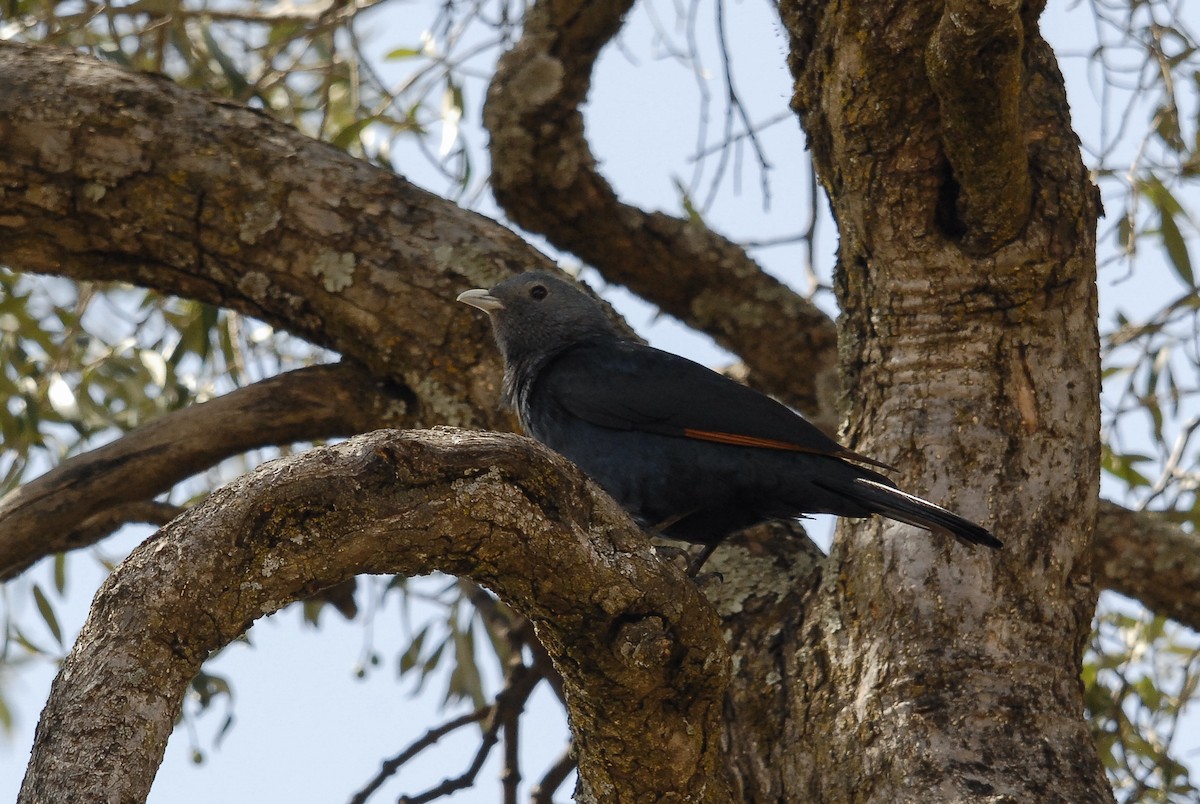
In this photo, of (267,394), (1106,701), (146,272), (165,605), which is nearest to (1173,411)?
(1106,701)

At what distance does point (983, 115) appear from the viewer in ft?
9.73

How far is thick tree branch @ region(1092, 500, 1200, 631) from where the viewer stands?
14.0 feet

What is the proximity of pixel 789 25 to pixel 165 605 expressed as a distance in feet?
7.30

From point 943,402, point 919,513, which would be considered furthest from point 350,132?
point 919,513

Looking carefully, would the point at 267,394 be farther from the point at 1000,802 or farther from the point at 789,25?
the point at 1000,802

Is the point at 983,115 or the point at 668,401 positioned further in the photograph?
the point at 668,401

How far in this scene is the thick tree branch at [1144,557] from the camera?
4.28 meters

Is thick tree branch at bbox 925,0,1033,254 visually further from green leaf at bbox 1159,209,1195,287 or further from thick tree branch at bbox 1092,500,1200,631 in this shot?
green leaf at bbox 1159,209,1195,287

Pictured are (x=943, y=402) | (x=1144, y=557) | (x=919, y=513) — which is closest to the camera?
(x=919, y=513)

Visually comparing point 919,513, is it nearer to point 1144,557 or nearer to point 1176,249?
point 1144,557

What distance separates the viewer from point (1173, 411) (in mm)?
5332

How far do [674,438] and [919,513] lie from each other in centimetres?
87

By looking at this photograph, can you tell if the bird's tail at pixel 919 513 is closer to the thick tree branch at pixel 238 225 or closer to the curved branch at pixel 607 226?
the thick tree branch at pixel 238 225

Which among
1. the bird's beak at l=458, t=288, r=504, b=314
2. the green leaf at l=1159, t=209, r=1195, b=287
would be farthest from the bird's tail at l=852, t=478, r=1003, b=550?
the green leaf at l=1159, t=209, r=1195, b=287
